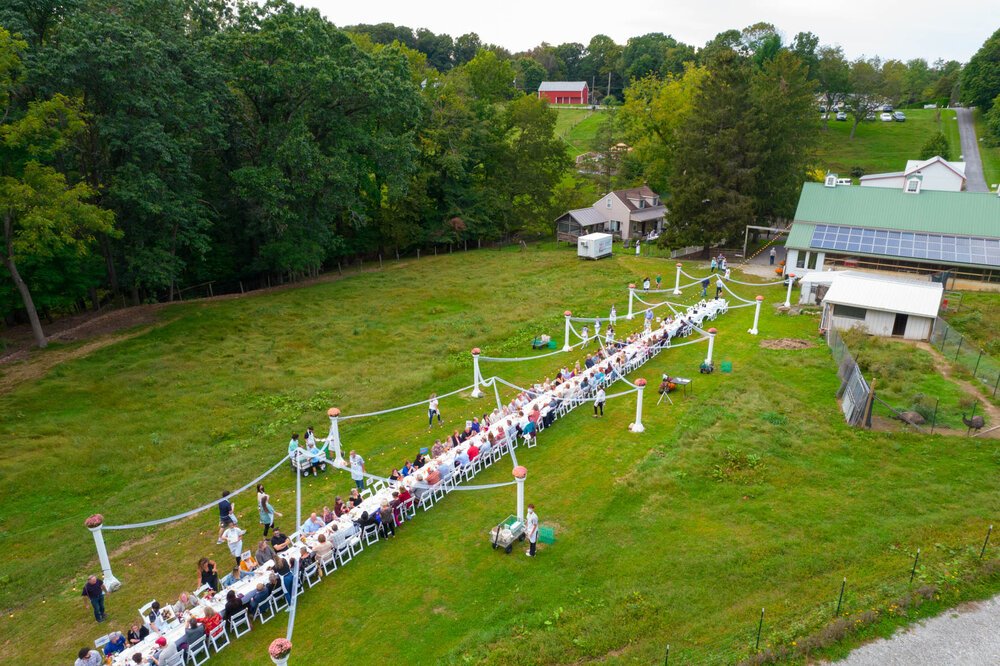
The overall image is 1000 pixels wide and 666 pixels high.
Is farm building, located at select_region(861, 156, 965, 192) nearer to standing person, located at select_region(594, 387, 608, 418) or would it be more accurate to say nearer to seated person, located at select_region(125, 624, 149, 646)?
standing person, located at select_region(594, 387, 608, 418)

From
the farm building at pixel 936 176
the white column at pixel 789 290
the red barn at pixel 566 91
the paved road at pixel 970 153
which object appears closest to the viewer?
the white column at pixel 789 290

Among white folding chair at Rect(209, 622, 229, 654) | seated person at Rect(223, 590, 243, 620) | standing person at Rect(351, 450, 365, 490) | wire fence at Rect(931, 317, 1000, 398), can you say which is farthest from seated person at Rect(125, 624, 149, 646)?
wire fence at Rect(931, 317, 1000, 398)

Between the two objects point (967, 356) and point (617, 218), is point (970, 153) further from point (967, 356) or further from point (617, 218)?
point (967, 356)

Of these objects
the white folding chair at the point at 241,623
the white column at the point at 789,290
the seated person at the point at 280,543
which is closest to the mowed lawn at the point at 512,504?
the white folding chair at the point at 241,623

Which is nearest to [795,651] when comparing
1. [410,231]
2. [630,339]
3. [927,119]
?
[630,339]

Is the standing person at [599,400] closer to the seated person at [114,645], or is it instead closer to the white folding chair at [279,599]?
the white folding chair at [279,599]

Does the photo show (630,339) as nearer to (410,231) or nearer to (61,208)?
(61,208)

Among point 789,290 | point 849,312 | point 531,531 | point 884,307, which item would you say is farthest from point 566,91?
point 531,531
